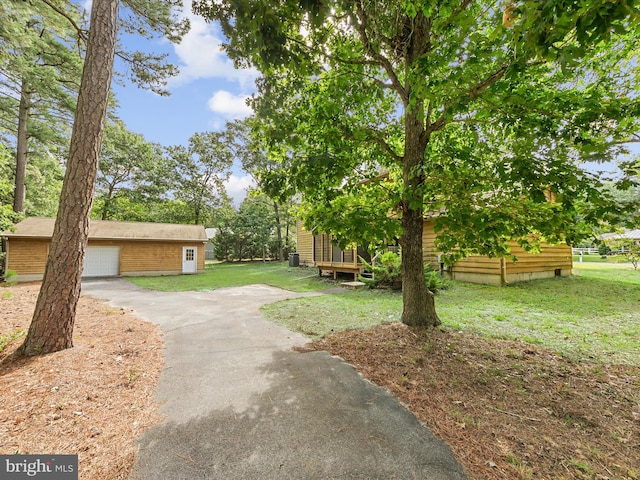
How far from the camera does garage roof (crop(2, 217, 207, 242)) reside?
13945mm

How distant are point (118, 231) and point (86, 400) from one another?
17.8 meters

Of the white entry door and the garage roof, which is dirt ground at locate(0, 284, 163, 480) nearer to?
the garage roof

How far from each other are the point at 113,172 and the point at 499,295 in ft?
96.8

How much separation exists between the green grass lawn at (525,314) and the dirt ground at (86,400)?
2.73 metres

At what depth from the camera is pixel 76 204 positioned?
384 cm

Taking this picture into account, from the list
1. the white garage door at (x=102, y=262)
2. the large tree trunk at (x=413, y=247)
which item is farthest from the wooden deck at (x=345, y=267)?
the white garage door at (x=102, y=262)

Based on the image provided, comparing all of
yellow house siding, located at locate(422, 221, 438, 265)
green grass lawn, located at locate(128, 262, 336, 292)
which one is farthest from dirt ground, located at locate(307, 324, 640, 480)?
yellow house siding, located at locate(422, 221, 438, 265)

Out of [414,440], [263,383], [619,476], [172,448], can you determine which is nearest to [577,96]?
[619,476]

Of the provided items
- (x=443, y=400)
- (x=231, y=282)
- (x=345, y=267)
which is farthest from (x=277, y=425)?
(x=231, y=282)

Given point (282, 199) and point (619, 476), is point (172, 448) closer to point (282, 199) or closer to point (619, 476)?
point (282, 199)

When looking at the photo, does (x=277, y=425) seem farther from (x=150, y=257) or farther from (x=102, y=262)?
(x=102, y=262)

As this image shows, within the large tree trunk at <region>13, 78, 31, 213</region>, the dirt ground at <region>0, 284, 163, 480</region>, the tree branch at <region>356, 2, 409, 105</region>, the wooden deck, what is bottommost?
the dirt ground at <region>0, 284, 163, 480</region>

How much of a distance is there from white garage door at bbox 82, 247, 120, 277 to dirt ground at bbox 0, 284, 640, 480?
14325mm

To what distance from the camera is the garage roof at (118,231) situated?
13945 millimetres
